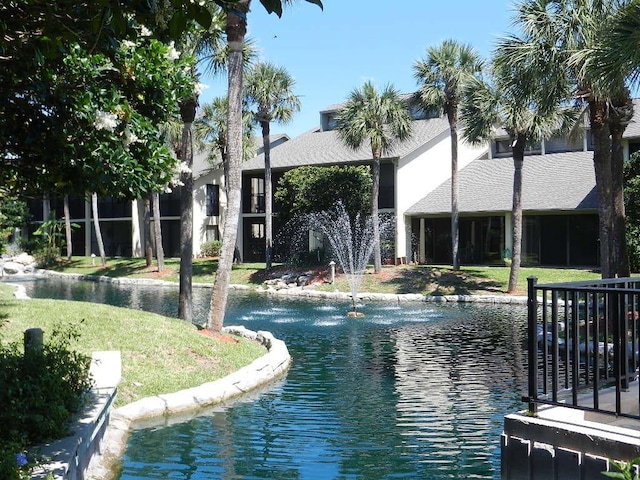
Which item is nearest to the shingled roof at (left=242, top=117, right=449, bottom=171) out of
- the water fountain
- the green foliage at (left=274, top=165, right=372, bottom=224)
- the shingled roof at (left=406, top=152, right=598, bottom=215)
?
the green foliage at (left=274, top=165, right=372, bottom=224)

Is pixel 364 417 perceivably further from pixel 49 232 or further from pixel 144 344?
pixel 49 232

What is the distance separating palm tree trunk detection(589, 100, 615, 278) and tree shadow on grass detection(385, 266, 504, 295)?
9.08m

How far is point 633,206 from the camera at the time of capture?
88.4 feet

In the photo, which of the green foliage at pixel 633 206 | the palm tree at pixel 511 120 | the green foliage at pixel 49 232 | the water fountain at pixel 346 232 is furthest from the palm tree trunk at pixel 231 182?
the water fountain at pixel 346 232

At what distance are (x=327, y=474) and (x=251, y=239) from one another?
37.3 meters

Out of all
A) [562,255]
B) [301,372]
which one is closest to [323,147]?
[562,255]

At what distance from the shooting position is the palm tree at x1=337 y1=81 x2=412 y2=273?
31344 mm

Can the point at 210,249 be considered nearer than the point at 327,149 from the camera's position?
No

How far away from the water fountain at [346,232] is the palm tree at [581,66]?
1549 cm

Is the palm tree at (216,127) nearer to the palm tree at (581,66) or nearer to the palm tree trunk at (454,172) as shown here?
the palm tree trunk at (454,172)

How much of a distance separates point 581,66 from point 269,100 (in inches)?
832

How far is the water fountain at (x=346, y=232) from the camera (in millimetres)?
33812

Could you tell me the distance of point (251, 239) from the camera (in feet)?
145

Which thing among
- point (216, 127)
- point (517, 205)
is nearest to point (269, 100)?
point (216, 127)
